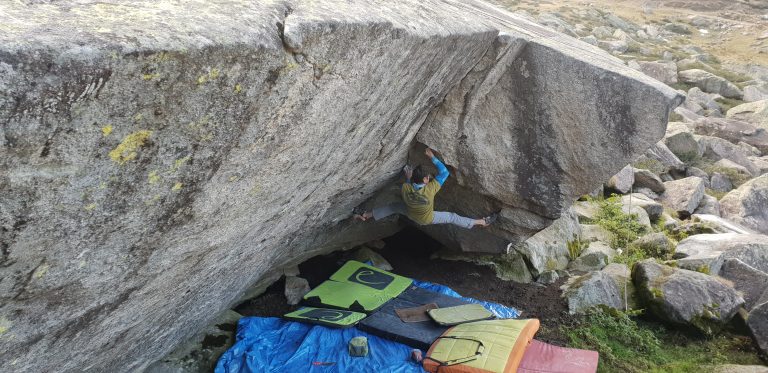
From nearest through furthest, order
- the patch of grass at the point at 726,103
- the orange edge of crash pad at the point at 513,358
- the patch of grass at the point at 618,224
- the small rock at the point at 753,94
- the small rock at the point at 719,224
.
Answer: the orange edge of crash pad at the point at 513,358 < the patch of grass at the point at 618,224 < the small rock at the point at 719,224 < the patch of grass at the point at 726,103 < the small rock at the point at 753,94

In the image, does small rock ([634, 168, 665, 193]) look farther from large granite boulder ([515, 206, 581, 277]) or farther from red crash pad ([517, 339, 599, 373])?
red crash pad ([517, 339, 599, 373])

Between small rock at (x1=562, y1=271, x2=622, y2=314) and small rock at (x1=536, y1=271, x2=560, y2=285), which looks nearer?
small rock at (x1=562, y1=271, x2=622, y2=314)

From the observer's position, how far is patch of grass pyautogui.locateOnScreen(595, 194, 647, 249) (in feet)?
40.5

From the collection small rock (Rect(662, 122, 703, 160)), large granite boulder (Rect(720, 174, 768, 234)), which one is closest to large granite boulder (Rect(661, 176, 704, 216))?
large granite boulder (Rect(720, 174, 768, 234))

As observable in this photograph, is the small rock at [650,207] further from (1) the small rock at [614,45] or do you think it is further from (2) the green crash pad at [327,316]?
(1) the small rock at [614,45]

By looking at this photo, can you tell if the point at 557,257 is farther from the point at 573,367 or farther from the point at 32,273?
the point at 32,273

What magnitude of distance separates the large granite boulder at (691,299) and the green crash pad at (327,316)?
15.5ft

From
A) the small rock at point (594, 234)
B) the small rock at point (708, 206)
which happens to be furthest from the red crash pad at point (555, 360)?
the small rock at point (708, 206)

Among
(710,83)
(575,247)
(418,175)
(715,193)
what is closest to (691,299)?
(575,247)

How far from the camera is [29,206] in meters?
2.90

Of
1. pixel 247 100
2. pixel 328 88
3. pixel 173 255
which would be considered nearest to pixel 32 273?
pixel 173 255

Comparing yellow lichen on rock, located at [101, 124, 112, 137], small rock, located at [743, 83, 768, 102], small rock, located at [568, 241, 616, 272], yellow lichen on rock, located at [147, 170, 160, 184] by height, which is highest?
yellow lichen on rock, located at [101, 124, 112, 137]

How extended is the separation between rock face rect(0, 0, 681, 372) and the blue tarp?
683mm

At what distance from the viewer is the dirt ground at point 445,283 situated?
907cm
